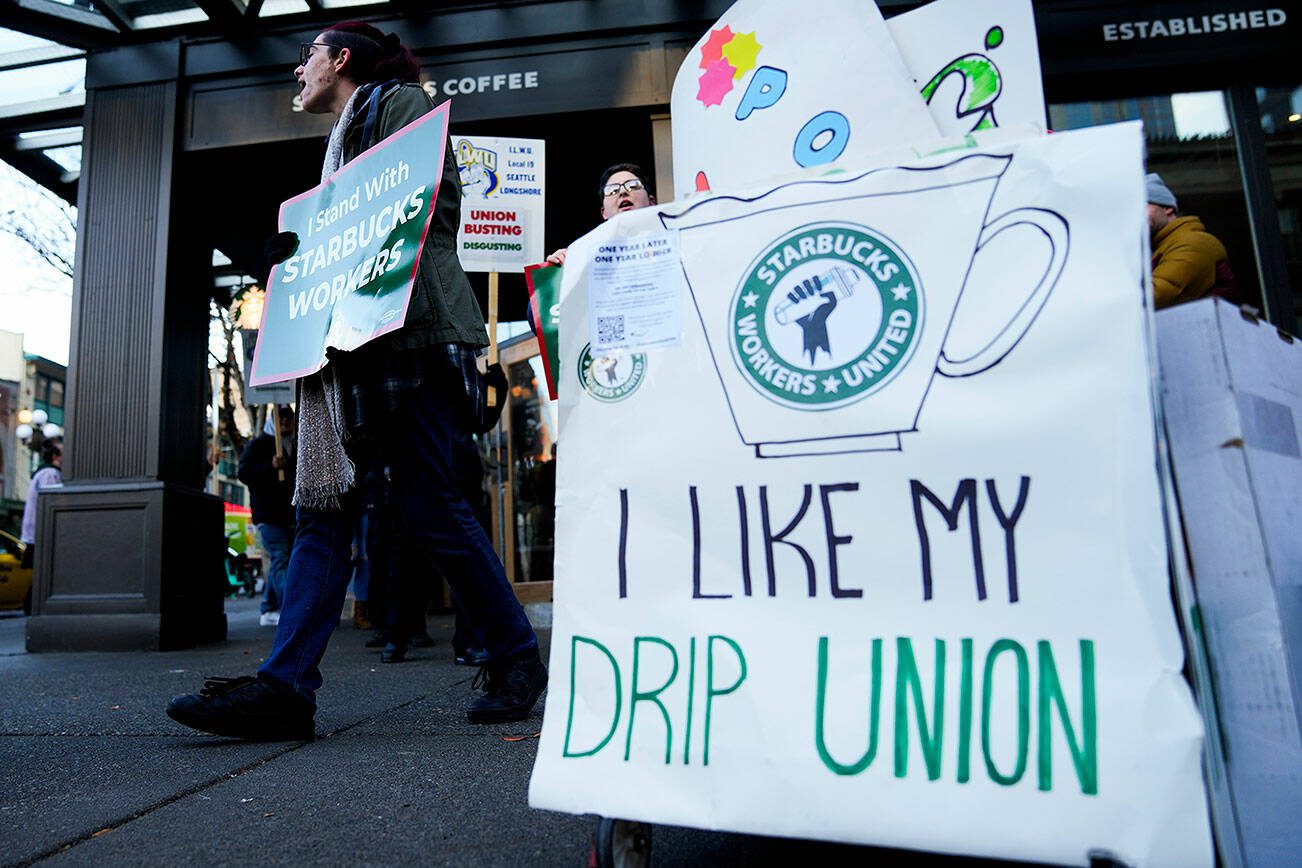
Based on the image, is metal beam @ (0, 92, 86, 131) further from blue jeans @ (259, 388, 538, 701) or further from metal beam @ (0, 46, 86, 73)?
blue jeans @ (259, 388, 538, 701)

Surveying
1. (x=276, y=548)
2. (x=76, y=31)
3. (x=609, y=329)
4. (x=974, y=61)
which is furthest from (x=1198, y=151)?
(x=276, y=548)

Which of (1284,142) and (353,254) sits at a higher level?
(1284,142)

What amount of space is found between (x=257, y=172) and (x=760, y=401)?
6120 mm

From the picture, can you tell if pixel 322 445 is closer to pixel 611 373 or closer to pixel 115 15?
pixel 611 373

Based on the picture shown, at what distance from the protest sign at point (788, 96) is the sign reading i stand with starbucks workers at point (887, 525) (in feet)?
0.99

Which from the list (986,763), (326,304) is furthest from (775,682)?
(326,304)

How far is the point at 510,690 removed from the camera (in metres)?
2.51

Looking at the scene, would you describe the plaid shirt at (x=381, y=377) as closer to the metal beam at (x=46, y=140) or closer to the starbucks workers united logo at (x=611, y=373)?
the starbucks workers united logo at (x=611, y=373)

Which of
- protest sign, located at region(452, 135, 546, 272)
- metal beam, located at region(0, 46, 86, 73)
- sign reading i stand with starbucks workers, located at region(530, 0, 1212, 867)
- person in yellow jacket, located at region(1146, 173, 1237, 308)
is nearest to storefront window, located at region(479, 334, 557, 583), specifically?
protest sign, located at region(452, 135, 546, 272)

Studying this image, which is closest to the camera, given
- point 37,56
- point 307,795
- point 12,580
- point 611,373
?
point 611,373

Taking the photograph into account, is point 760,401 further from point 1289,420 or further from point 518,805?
point 518,805

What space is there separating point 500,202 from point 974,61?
370 centimetres

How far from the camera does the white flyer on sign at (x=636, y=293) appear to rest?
135 cm

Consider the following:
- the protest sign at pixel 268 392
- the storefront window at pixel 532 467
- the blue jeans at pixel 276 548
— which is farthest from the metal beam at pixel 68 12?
the storefront window at pixel 532 467
